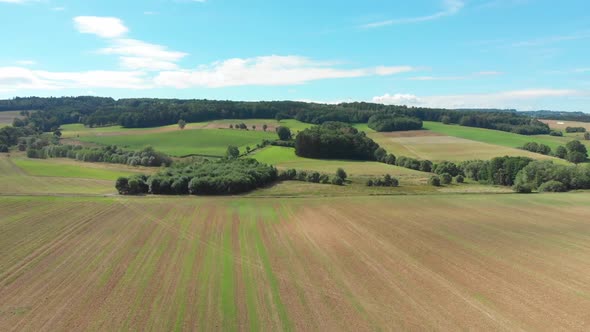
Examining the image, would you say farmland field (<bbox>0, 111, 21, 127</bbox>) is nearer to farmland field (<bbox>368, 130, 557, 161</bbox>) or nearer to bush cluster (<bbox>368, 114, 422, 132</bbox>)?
bush cluster (<bbox>368, 114, 422, 132</bbox>)

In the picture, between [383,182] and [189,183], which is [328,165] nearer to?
[383,182]

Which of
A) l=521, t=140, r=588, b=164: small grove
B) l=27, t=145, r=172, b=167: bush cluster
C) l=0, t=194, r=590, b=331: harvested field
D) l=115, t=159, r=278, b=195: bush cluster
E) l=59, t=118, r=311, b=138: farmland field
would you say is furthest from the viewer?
l=59, t=118, r=311, b=138: farmland field

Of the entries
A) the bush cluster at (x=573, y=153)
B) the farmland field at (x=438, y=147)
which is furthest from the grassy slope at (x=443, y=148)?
the bush cluster at (x=573, y=153)

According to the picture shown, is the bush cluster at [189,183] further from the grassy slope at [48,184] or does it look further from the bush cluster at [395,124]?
the bush cluster at [395,124]

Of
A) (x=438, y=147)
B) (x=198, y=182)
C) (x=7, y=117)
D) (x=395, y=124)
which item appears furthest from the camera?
(x=7, y=117)

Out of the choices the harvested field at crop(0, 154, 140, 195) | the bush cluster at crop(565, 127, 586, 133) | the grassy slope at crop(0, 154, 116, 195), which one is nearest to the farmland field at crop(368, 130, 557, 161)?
the bush cluster at crop(565, 127, 586, 133)

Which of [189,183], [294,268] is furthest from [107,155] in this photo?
[294,268]

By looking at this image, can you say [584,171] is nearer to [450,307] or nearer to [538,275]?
[538,275]
